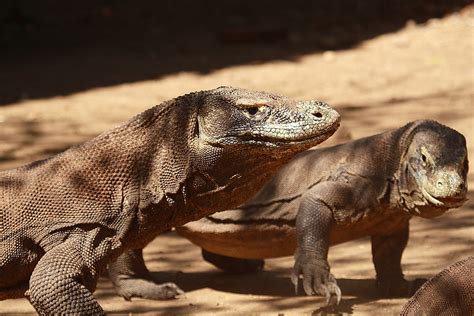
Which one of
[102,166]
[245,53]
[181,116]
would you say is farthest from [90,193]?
[245,53]

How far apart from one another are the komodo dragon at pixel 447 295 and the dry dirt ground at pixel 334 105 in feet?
3.51

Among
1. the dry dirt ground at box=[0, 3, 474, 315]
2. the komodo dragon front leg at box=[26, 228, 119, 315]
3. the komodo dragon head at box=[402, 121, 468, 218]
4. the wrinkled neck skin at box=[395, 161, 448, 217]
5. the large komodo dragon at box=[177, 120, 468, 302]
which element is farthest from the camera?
the dry dirt ground at box=[0, 3, 474, 315]

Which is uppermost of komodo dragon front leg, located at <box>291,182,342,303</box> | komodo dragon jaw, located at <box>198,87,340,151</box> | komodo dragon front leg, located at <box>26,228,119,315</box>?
komodo dragon jaw, located at <box>198,87,340,151</box>

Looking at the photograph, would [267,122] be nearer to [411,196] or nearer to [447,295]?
[447,295]

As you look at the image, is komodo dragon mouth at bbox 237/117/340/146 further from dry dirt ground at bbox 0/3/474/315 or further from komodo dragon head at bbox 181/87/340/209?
dry dirt ground at bbox 0/3/474/315

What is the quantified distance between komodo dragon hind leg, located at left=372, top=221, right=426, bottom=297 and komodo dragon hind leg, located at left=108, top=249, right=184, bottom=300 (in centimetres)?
126

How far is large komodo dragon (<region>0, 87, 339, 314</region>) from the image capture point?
439 cm

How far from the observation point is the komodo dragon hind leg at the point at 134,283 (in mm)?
6395

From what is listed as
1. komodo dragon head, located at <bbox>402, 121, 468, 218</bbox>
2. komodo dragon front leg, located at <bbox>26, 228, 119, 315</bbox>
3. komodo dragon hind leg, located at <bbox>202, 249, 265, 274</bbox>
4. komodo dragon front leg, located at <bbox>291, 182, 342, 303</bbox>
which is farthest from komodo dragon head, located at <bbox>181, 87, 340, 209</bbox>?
komodo dragon hind leg, located at <bbox>202, 249, 265, 274</bbox>

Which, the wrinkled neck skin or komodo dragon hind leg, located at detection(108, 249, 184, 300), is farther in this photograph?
komodo dragon hind leg, located at detection(108, 249, 184, 300)

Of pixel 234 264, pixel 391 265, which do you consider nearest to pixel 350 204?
pixel 391 265

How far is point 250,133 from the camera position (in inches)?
174

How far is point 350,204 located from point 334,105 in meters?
4.98

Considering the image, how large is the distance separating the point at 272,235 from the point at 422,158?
1137 millimetres
